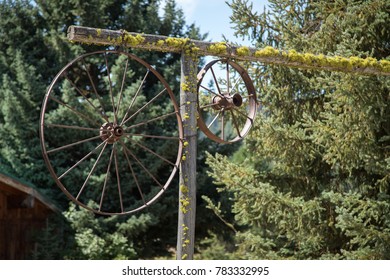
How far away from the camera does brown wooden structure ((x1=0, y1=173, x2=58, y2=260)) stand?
10.6 metres

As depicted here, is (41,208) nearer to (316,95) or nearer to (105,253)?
(105,253)

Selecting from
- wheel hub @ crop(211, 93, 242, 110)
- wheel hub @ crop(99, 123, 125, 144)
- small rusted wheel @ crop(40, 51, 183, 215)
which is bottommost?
small rusted wheel @ crop(40, 51, 183, 215)

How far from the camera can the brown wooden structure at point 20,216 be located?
1063cm

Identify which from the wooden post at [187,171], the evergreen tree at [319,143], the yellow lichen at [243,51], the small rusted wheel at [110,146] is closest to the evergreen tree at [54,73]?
the small rusted wheel at [110,146]

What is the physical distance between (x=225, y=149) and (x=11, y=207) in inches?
175

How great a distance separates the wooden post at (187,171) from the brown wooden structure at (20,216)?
5578 millimetres

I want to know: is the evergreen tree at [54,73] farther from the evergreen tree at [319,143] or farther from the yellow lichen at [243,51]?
the yellow lichen at [243,51]

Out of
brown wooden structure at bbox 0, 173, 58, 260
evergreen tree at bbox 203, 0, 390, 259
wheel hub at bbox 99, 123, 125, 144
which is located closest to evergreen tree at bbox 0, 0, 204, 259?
brown wooden structure at bbox 0, 173, 58, 260

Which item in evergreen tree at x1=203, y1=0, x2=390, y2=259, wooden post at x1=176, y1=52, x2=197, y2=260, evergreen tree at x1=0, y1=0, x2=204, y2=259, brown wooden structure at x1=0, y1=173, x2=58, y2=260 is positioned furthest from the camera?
evergreen tree at x1=0, y1=0, x2=204, y2=259

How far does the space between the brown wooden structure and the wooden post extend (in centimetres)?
558

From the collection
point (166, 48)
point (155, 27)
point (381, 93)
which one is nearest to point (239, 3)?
point (381, 93)

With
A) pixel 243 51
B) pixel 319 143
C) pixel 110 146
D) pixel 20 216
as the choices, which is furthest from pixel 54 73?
pixel 243 51

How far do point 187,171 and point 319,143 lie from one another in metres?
3.10

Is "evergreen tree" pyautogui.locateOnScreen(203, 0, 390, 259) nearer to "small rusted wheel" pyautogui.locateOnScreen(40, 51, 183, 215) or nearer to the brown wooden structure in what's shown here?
"small rusted wheel" pyautogui.locateOnScreen(40, 51, 183, 215)
